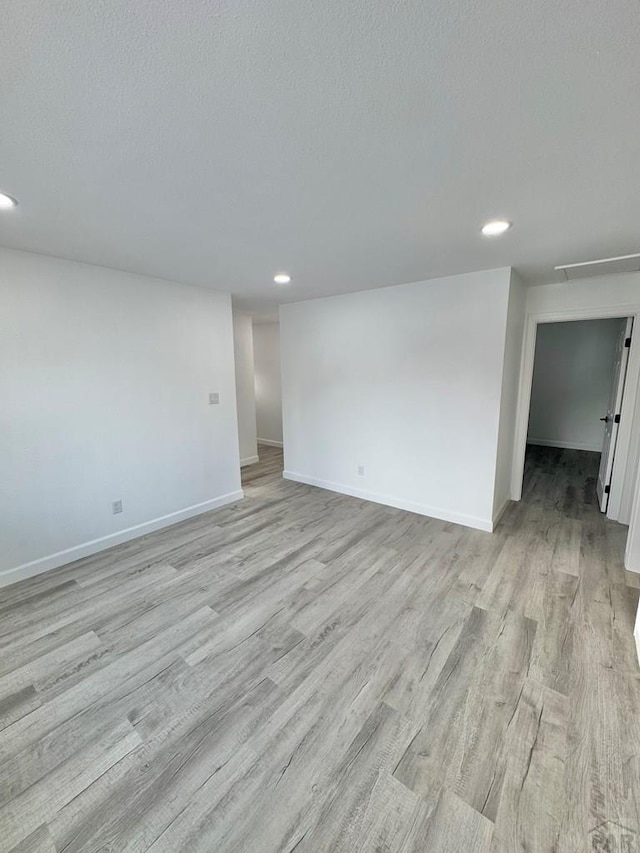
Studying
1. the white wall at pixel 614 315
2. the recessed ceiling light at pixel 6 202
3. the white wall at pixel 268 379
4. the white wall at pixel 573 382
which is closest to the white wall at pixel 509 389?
the white wall at pixel 614 315

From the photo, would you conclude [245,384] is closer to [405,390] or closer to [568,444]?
[405,390]

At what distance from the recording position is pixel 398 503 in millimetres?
3900

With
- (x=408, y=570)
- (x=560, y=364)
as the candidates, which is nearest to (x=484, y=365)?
(x=408, y=570)

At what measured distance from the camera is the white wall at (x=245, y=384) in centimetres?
534

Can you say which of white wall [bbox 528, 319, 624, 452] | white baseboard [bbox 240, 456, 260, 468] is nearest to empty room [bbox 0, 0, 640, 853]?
white baseboard [bbox 240, 456, 260, 468]

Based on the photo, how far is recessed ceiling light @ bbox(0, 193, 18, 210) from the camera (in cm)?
169

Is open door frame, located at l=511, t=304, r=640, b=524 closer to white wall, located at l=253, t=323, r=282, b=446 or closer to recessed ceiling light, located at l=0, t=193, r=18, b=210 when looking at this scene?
white wall, located at l=253, t=323, r=282, b=446

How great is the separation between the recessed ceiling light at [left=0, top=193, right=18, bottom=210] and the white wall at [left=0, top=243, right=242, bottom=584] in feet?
2.72

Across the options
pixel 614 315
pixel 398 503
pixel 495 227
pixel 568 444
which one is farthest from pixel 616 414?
pixel 568 444

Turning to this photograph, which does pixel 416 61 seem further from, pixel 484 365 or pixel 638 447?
pixel 638 447

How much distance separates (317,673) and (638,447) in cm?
335

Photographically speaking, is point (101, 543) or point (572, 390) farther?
point (572, 390)

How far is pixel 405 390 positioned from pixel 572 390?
445cm

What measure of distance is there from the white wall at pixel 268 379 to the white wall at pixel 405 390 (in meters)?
1.89
